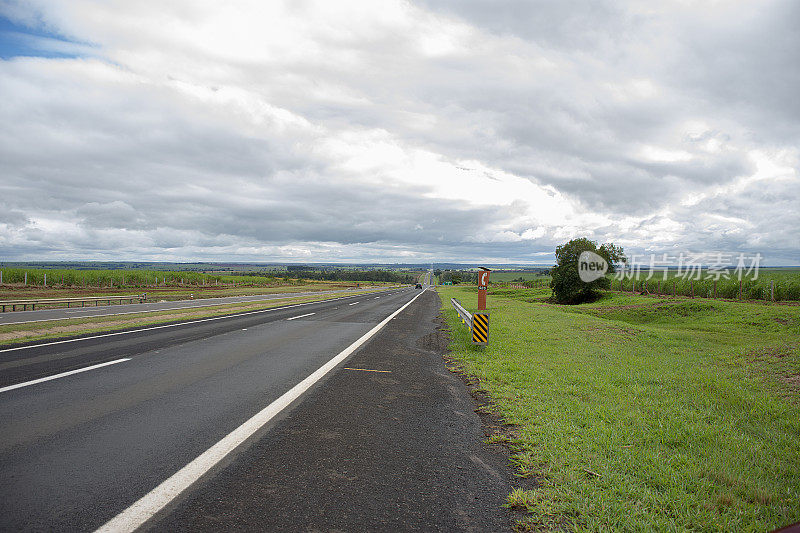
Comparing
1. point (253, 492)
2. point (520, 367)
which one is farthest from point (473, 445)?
point (520, 367)

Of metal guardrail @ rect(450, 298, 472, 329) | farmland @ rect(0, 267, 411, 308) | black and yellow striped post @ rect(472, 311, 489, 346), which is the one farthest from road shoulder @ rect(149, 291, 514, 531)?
farmland @ rect(0, 267, 411, 308)

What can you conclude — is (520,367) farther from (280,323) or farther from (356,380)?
(280,323)

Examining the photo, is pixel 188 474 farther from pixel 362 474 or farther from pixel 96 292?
pixel 96 292

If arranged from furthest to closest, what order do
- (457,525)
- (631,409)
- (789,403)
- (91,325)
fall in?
(91,325) → (789,403) → (631,409) → (457,525)

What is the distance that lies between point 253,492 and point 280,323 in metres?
15.4

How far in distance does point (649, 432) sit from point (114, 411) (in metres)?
6.99

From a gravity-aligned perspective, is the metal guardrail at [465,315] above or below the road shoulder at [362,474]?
above

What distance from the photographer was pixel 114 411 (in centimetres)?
595

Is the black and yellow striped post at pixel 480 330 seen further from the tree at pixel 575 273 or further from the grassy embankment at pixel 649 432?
the tree at pixel 575 273

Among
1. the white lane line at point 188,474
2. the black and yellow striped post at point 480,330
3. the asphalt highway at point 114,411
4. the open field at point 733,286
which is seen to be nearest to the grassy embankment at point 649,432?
the black and yellow striped post at point 480,330

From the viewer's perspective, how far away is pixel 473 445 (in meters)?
5.12

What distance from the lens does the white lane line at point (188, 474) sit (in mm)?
Answer: 3246

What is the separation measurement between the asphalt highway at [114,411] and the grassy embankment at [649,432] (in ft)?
11.3

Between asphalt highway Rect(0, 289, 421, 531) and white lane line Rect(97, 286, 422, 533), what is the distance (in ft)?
0.32
